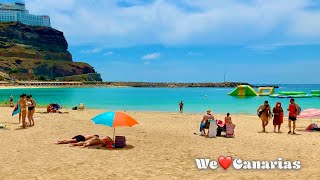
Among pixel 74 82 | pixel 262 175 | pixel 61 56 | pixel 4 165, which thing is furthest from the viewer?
pixel 61 56

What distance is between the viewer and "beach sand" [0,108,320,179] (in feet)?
28.2

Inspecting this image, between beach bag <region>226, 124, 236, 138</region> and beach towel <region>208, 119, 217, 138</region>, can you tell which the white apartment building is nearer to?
beach towel <region>208, 119, 217, 138</region>

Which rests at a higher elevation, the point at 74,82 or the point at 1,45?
the point at 1,45

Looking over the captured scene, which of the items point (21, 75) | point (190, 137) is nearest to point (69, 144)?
point (190, 137)

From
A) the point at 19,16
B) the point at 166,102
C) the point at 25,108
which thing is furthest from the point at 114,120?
the point at 19,16

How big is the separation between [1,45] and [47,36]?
94.7ft

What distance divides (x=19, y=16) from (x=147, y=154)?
187 meters

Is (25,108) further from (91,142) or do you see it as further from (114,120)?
(114,120)

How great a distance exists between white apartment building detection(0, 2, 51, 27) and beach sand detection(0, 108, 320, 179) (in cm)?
18008

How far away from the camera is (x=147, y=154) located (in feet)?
36.3

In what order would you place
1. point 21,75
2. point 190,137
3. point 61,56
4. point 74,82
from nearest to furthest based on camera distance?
point 190,137 < point 21,75 < point 74,82 < point 61,56

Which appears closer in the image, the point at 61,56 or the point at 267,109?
the point at 267,109

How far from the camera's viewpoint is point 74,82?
149875 mm

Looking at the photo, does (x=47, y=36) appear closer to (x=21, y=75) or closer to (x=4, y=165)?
(x=21, y=75)
